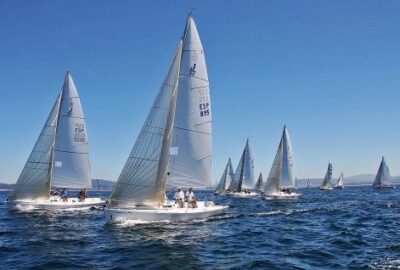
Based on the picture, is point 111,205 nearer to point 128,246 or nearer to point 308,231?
point 128,246

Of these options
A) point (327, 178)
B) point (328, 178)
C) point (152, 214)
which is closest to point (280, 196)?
point (152, 214)

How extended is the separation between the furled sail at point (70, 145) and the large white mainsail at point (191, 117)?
15.8 metres

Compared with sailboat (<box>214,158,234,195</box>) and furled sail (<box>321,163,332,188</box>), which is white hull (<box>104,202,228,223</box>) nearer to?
sailboat (<box>214,158,234,195</box>)

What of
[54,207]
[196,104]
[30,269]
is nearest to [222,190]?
[54,207]

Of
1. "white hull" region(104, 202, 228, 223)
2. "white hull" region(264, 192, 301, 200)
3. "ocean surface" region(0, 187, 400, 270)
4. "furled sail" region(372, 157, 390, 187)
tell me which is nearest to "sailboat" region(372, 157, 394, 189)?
"furled sail" region(372, 157, 390, 187)

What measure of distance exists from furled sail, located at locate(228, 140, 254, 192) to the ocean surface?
50.8 meters

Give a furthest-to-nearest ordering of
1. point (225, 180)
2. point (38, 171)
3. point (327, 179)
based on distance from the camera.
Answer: point (327, 179)
point (225, 180)
point (38, 171)

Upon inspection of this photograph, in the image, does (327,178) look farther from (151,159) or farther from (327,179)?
(151,159)

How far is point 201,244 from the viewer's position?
2127 centimetres

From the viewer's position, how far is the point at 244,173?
86.2m

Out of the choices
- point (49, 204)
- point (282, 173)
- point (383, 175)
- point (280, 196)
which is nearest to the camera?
point (49, 204)

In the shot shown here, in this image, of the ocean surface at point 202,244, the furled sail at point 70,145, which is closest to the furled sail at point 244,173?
the furled sail at point 70,145

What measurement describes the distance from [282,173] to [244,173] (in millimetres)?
11388

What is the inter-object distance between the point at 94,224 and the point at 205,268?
15144 millimetres
